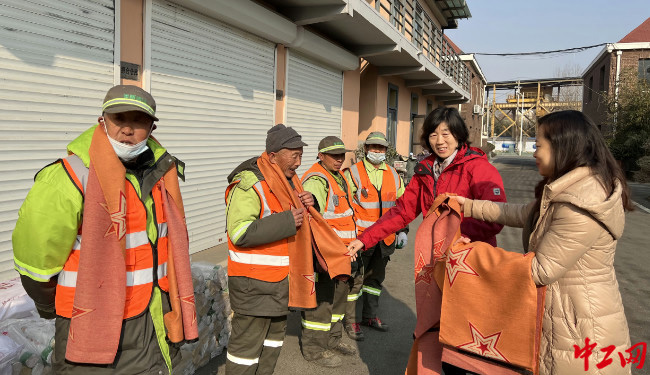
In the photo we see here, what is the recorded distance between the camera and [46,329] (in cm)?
260

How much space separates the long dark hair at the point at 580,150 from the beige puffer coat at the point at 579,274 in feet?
0.16

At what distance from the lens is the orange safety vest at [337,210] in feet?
13.4

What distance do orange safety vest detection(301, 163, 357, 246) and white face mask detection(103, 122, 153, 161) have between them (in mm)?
2165

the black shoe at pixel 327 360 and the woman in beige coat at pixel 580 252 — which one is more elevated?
the woman in beige coat at pixel 580 252

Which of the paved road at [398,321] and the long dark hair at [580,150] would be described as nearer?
the long dark hair at [580,150]

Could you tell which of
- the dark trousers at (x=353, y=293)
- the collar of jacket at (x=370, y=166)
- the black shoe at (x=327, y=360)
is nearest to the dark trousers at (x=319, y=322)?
the black shoe at (x=327, y=360)

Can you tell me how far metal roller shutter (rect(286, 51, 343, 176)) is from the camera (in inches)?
365

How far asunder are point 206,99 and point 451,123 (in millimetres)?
4696

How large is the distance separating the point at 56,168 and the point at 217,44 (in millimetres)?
5423

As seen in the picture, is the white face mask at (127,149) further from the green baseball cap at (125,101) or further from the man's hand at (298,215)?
the man's hand at (298,215)

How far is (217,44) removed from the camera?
681 centimetres

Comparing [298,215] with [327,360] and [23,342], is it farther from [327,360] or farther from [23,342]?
[23,342]

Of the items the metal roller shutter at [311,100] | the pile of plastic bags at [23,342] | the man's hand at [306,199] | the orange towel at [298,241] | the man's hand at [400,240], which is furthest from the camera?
the metal roller shutter at [311,100]

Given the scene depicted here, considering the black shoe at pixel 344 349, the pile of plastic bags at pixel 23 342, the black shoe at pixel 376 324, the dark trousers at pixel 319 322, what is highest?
the pile of plastic bags at pixel 23 342
